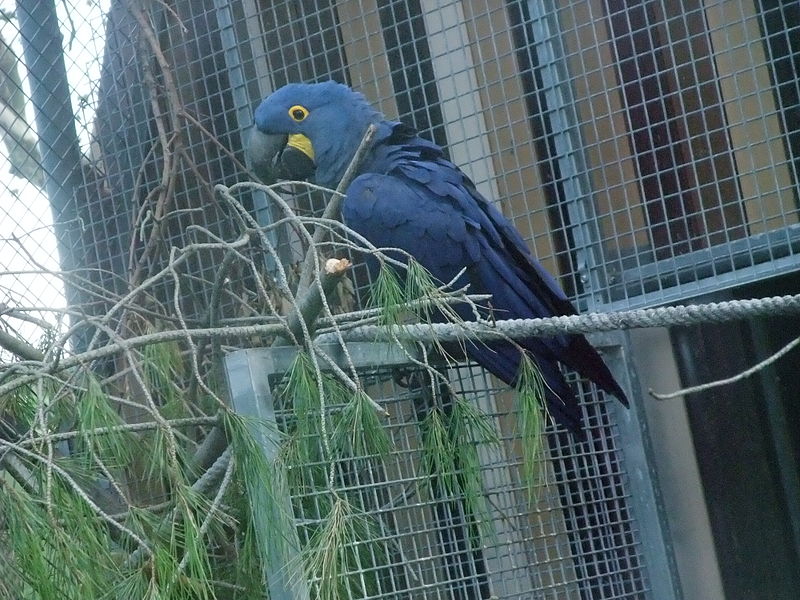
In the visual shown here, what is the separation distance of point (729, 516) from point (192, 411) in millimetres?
1055

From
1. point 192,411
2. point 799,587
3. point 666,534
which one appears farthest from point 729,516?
point 192,411

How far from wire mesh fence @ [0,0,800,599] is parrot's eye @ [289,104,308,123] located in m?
0.12

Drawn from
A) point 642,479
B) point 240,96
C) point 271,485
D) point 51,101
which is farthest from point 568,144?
point 51,101

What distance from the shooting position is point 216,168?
2389 millimetres

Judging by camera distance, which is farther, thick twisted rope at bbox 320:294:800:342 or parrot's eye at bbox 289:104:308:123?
parrot's eye at bbox 289:104:308:123

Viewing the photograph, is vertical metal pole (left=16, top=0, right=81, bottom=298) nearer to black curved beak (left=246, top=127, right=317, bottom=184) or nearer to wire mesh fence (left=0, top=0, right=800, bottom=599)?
wire mesh fence (left=0, top=0, right=800, bottom=599)

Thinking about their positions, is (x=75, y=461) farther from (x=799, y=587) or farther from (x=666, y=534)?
(x=799, y=587)

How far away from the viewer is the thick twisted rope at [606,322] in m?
1.25

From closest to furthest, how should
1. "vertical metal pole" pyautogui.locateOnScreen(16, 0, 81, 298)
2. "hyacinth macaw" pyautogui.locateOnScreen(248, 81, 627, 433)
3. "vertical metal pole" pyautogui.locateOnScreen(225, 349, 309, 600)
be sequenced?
"vertical metal pole" pyautogui.locateOnScreen(225, 349, 309, 600), "hyacinth macaw" pyautogui.locateOnScreen(248, 81, 627, 433), "vertical metal pole" pyautogui.locateOnScreen(16, 0, 81, 298)

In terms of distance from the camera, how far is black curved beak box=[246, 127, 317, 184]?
2203mm

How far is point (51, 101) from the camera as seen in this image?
247cm

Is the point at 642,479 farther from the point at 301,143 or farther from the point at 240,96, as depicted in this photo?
the point at 240,96

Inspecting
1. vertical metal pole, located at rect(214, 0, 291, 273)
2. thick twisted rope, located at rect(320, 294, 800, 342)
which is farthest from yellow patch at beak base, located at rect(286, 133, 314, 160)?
thick twisted rope, located at rect(320, 294, 800, 342)

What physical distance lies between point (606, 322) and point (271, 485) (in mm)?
446
